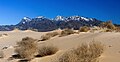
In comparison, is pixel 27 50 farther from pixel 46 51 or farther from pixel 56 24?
pixel 56 24

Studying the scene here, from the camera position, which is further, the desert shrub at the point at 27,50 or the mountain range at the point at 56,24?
the mountain range at the point at 56,24

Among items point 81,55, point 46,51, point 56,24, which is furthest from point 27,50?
point 56,24

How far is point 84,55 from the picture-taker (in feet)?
35.4

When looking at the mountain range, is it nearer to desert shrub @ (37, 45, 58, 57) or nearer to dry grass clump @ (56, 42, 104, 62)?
desert shrub @ (37, 45, 58, 57)

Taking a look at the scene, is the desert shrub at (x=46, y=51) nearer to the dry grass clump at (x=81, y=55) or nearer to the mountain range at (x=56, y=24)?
the dry grass clump at (x=81, y=55)

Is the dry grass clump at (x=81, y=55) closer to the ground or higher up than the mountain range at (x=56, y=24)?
closer to the ground

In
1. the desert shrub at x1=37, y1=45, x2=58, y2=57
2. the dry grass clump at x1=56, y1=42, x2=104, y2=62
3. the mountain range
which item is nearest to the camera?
the dry grass clump at x1=56, y1=42, x2=104, y2=62

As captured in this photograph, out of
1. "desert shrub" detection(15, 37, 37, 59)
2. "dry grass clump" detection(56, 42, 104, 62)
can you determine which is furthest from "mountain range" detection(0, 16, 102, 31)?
"dry grass clump" detection(56, 42, 104, 62)

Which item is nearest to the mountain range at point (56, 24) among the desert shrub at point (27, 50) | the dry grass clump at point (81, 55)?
the desert shrub at point (27, 50)

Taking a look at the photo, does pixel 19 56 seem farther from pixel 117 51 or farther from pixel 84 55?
pixel 84 55

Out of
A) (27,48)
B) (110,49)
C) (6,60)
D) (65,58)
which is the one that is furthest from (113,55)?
(6,60)

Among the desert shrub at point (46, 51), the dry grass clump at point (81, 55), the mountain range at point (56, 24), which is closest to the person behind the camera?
the dry grass clump at point (81, 55)

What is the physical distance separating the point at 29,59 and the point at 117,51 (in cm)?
488

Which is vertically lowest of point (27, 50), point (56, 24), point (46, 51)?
point (46, 51)
